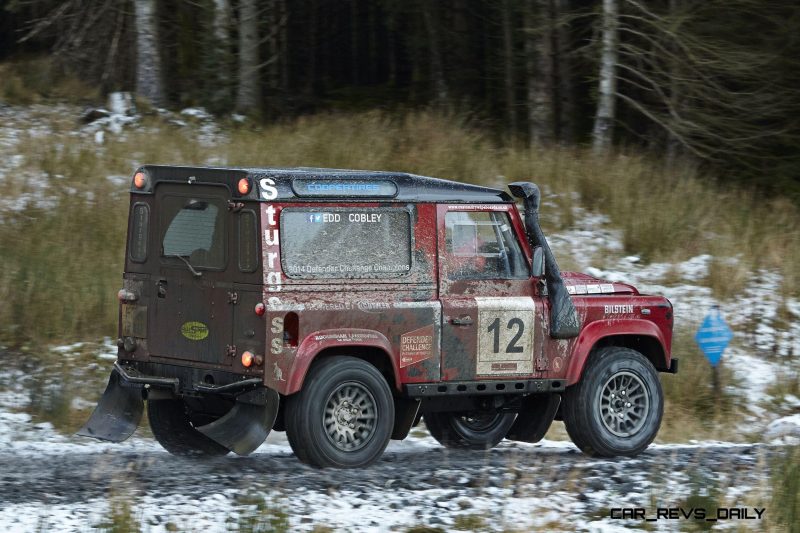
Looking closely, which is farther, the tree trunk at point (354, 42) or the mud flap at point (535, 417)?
the tree trunk at point (354, 42)

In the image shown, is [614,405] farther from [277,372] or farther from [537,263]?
[277,372]

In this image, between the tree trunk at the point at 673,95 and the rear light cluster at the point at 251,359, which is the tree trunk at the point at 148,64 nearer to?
the tree trunk at the point at 673,95

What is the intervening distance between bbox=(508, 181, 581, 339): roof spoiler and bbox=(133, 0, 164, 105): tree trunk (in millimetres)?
12356

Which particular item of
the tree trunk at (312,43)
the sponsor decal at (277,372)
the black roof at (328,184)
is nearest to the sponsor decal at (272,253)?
the black roof at (328,184)

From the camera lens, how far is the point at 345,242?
8.92 metres

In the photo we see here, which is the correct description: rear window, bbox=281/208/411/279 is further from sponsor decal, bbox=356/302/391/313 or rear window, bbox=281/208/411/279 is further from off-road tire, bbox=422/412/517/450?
off-road tire, bbox=422/412/517/450

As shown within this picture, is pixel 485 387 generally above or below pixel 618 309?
below

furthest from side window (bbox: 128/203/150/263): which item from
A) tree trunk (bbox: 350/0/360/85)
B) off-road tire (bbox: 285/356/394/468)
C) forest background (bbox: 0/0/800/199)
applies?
tree trunk (bbox: 350/0/360/85)

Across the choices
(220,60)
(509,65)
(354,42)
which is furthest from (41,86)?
(354,42)

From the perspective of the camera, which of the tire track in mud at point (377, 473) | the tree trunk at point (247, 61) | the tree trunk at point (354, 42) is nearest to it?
the tire track in mud at point (377, 473)

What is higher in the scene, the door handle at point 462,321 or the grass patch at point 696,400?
the door handle at point 462,321

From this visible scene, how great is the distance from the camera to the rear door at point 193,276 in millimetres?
8703

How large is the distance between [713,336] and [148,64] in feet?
38.1

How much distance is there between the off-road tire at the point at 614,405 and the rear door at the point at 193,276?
2.92m
